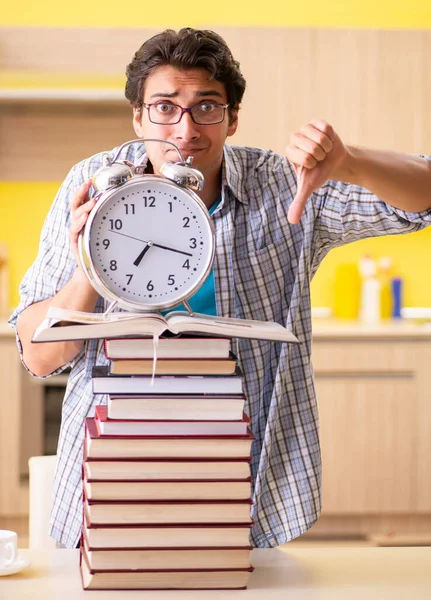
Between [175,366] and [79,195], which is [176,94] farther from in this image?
[175,366]

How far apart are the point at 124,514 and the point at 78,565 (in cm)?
19

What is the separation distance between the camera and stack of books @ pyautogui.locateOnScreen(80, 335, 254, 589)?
1.13 metres

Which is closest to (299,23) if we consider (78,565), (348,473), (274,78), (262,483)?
(274,78)

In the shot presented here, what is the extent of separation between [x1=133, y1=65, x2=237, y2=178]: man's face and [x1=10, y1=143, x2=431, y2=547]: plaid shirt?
125mm

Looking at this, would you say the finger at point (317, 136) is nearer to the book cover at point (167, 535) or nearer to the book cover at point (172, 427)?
the book cover at point (172, 427)

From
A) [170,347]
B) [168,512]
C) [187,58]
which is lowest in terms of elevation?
[168,512]

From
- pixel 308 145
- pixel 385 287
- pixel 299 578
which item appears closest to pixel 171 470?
pixel 299 578

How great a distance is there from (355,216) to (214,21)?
3110 millimetres

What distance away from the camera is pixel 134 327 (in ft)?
3.58

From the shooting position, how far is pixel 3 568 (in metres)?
1.22

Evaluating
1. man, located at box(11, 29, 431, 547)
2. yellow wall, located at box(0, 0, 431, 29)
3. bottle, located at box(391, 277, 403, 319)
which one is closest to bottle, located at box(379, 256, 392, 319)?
bottle, located at box(391, 277, 403, 319)

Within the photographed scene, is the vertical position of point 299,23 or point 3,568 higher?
point 299,23

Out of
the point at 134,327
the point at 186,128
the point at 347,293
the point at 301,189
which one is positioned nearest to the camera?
the point at 134,327

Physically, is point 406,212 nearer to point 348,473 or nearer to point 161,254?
point 161,254
